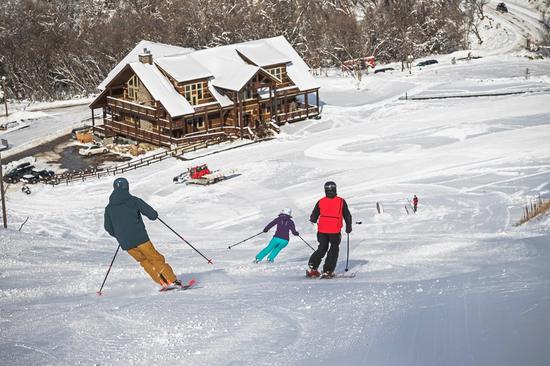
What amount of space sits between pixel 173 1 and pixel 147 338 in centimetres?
7900

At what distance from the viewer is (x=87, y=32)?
76.9 meters

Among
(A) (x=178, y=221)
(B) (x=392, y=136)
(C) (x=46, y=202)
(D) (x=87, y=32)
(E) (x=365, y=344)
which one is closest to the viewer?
(E) (x=365, y=344)

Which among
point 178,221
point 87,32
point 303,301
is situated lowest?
point 178,221

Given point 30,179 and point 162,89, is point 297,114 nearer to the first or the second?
point 162,89

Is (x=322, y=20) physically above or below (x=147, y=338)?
above

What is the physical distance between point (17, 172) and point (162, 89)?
31.9 ft

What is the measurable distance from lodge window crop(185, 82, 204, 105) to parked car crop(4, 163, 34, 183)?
32.6ft

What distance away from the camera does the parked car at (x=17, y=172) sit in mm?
37750

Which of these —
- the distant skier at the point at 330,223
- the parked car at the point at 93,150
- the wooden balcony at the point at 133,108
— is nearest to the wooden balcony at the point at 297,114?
the wooden balcony at the point at 133,108

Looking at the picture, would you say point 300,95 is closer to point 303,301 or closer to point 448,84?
point 448,84

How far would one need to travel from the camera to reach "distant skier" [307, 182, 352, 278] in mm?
11516

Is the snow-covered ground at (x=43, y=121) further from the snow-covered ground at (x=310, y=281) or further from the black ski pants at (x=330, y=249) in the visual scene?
the black ski pants at (x=330, y=249)

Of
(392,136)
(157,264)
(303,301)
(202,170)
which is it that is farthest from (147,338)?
(392,136)

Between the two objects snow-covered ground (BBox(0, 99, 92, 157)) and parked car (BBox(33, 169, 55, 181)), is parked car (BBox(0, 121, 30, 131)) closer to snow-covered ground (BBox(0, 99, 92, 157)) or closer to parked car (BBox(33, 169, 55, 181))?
snow-covered ground (BBox(0, 99, 92, 157))
